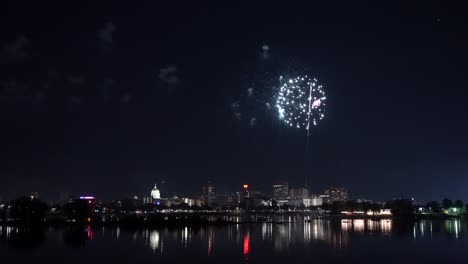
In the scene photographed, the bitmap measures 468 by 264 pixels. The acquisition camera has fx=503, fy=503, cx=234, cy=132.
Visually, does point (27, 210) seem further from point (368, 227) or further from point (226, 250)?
point (368, 227)

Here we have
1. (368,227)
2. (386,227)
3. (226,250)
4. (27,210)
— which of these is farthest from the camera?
(27,210)

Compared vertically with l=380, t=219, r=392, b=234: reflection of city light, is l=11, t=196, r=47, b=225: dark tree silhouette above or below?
above

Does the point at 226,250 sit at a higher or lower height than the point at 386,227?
higher

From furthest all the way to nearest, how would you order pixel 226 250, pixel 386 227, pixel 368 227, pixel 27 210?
1. pixel 27 210
2. pixel 368 227
3. pixel 386 227
4. pixel 226 250

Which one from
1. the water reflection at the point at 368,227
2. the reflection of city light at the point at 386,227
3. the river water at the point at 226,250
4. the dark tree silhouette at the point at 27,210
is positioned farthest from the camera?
the dark tree silhouette at the point at 27,210

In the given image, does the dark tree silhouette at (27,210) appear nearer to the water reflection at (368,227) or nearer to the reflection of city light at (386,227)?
the water reflection at (368,227)

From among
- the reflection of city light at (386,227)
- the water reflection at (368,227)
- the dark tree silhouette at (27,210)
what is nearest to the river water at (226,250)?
the reflection of city light at (386,227)

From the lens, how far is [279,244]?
136ft

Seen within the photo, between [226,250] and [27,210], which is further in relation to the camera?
[27,210]

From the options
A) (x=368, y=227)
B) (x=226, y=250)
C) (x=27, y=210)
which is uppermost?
(x=27, y=210)

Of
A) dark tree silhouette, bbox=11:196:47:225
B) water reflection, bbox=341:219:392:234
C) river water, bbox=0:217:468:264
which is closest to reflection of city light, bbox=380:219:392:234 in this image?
water reflection, bbox=341:219:392:234

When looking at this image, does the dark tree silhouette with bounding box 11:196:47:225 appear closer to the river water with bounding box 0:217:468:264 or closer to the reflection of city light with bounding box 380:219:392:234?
the river water with bounding box 0:217:468:264

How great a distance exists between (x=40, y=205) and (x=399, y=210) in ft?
284

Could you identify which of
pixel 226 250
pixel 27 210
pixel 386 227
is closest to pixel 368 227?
pixel 386 227
